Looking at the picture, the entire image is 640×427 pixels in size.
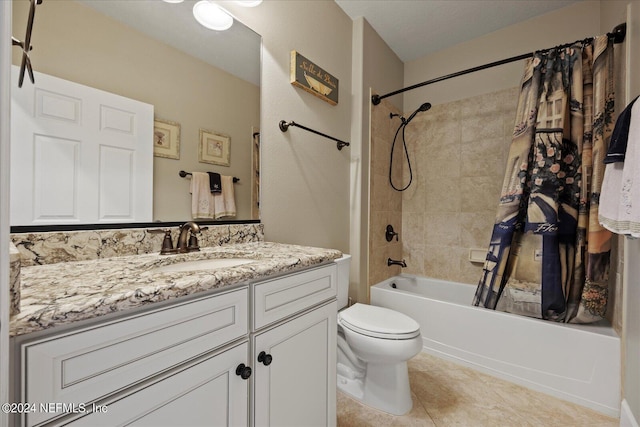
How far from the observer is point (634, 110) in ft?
3.32

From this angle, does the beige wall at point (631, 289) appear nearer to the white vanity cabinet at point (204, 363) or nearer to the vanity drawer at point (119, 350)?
the white vanity cabinet at point (204, 363)

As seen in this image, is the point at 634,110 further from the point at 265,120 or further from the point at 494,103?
the point at 265,120

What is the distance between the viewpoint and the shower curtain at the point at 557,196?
1.52 metres

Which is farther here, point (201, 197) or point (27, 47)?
point (201, 197)

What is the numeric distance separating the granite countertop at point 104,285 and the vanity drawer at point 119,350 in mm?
41

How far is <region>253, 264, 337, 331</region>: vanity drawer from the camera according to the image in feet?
2.65

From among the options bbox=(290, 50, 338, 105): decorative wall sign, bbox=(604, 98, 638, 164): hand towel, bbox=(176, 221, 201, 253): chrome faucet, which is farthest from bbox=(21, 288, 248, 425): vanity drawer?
bbox=(604, 98, 638, 164): hand towel

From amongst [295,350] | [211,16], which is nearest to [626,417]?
[295,350]

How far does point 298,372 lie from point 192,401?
0.39 metres

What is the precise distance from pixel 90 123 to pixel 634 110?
1.96 metres

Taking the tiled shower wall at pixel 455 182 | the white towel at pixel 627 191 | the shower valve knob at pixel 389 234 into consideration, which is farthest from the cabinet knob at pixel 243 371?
the tiled shower wall at pixel 455 182

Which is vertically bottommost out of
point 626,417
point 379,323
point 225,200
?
point 626,417

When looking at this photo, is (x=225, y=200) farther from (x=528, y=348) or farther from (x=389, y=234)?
(x=528, y=348)

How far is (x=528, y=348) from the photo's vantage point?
160 centimetres
